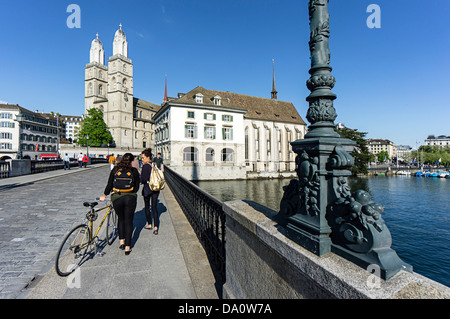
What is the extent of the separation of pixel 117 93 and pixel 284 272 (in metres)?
67.5

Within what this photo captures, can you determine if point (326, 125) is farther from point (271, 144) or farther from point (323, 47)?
point (271, 144)

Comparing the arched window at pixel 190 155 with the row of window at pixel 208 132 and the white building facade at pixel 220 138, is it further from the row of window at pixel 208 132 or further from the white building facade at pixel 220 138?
the row of window at pixel 208 132

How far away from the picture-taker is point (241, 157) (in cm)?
3878

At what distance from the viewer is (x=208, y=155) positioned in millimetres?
36344

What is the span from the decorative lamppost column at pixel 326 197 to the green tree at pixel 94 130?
61904mm

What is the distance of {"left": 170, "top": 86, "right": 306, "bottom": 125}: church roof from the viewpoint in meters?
42.8

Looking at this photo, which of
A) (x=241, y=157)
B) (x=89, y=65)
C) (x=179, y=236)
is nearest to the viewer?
(x=179, y=236)

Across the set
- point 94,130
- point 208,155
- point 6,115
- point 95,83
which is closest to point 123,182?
point 208,155

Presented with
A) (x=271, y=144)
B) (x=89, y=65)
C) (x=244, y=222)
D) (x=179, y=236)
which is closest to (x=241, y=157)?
(x=271, y=144)

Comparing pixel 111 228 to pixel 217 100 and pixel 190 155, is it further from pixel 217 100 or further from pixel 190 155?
pixel 217 100

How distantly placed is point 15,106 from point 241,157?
2385 inches

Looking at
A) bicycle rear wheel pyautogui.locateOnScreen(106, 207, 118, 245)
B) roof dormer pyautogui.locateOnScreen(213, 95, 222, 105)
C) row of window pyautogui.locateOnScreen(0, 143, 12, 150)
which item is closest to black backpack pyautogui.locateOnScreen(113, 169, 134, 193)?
bicycle rear wheel pyautogui.locateOnScreen(106, 207, 118, 245)
